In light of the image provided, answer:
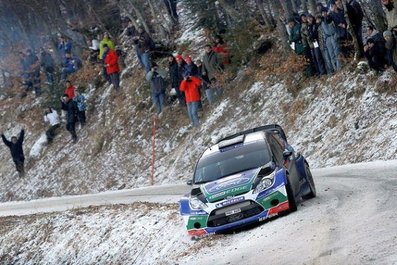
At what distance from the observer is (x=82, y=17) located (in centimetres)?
4306

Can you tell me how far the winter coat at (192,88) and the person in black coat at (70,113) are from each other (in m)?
7.98

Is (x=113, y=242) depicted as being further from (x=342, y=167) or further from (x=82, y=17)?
(x=82, y=17)

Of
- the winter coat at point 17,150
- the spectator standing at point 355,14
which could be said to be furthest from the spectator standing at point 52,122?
the spectator standing at point 355,14

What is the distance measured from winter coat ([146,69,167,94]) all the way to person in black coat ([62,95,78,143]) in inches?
203

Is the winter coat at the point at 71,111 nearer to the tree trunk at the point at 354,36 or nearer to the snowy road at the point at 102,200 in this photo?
the snowy road at the point at 102,200

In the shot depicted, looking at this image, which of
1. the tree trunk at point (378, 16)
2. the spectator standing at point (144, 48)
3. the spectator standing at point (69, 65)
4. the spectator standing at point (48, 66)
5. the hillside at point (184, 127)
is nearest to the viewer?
the hillside at point (184, 127)

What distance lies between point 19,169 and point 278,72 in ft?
50.1

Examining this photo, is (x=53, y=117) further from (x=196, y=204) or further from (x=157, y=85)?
(x=196, y=204)

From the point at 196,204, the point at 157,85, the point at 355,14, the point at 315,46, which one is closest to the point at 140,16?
the point at 157,85

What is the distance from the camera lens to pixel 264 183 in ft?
44.5

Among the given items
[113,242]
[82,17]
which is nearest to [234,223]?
[113,242]

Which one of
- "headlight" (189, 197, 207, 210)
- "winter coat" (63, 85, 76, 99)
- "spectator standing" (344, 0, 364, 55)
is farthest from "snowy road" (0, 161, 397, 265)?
"winter coat" (63, 85, 76, 99)

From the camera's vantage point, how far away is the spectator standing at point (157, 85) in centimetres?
3084

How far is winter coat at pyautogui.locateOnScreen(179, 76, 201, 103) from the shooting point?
93.5 feet
